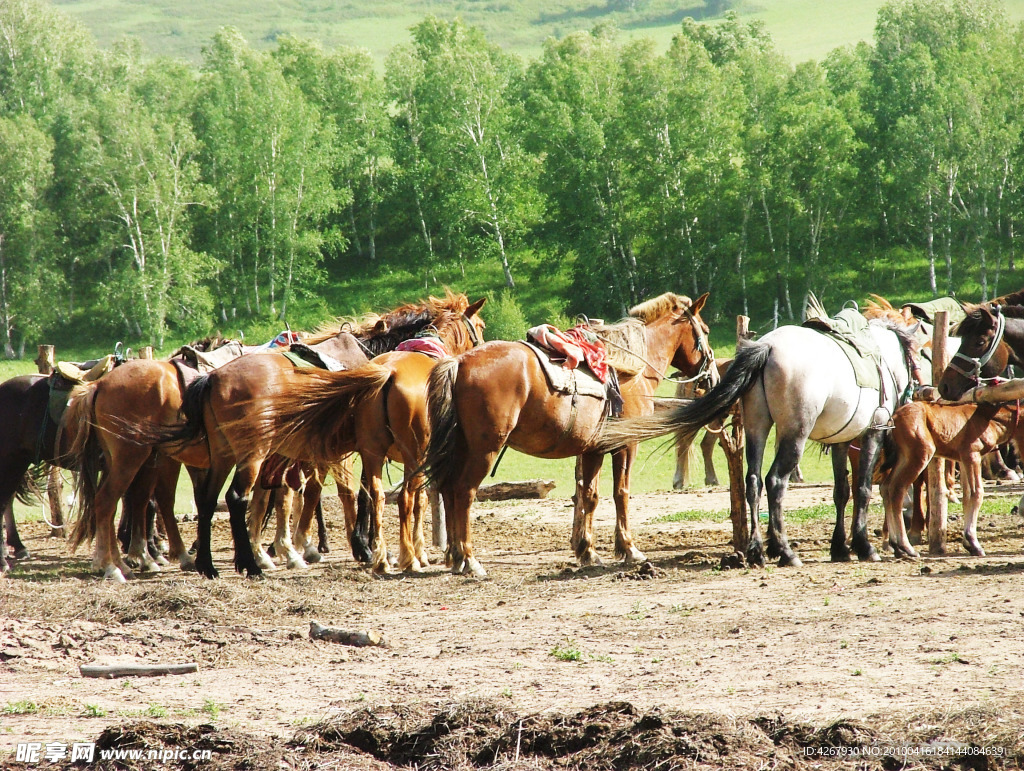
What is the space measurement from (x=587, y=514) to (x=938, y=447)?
3.36 metres

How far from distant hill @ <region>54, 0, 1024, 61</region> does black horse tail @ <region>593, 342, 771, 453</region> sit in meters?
101

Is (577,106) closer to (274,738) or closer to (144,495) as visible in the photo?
(144,495)

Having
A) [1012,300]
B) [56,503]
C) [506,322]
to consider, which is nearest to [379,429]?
[1012,300]

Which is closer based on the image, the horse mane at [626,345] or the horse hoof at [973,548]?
the horse hoof at [973,548]

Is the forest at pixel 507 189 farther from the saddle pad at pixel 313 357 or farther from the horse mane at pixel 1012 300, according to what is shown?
the horse mane at pixel 1012 300

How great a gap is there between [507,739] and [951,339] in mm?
7435

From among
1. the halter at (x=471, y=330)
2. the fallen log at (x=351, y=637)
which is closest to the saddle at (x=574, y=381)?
the halter at (x=471, y=330)

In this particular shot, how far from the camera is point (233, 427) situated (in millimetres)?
9539

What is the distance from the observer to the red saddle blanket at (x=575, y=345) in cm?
1002

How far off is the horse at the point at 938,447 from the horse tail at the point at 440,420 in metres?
4.16

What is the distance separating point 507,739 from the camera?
4668mm

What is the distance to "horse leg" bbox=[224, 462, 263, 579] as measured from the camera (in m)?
9.75

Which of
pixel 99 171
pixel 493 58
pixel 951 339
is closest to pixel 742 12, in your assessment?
pixel 493 58

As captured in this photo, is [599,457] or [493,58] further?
[493,58]
